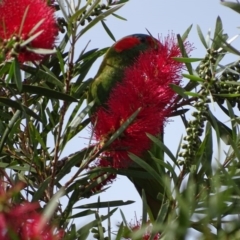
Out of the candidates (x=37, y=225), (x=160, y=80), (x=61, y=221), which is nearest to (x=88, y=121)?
(x=160, y=80)

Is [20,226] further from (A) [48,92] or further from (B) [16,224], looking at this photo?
(A) [48,92]

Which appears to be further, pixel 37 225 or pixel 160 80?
pixel 160 80

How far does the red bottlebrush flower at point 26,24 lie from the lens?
0.93 metres

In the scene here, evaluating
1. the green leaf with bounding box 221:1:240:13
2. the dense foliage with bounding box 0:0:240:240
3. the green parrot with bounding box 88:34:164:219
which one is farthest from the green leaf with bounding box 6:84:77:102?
the green parrot with bounding box 88:34:164:219

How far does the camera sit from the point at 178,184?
42.6 inches

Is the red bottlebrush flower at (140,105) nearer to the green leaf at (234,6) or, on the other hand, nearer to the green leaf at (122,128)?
the green leaf at (122,128)

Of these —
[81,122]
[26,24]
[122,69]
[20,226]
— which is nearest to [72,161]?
[81,122]

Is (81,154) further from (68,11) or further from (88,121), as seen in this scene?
(68,11)

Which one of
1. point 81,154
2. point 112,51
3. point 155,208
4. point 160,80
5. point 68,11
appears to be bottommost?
point 155,208

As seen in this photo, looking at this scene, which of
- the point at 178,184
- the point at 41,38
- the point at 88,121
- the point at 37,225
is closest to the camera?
the point at 37,225

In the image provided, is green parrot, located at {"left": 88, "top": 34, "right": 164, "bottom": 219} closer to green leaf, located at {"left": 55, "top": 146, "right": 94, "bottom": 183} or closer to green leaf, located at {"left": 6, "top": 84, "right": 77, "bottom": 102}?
green leaf, located at {"left": 55, "top": 146, "right": 94, "bottom": 183}

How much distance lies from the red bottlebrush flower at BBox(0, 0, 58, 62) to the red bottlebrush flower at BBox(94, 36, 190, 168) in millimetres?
331

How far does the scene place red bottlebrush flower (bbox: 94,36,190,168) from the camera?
1330 millimetres

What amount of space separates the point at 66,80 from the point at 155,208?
2.71 feet
